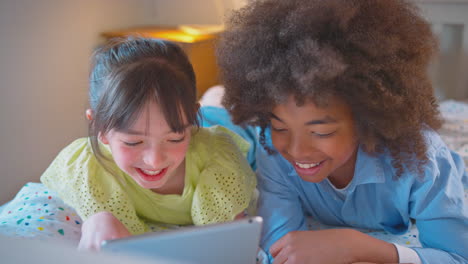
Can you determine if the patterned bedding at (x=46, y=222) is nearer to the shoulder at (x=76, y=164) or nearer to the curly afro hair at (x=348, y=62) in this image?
the shoulder at (x=76, y=164)

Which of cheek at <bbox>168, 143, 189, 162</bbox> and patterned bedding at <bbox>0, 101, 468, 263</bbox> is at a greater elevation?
cheek at <bbox>168, 143, 189, 162</bbox>

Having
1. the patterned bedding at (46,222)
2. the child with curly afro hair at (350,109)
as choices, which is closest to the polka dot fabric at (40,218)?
the patterned bedding at (46,222)

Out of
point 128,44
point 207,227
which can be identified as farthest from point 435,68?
point 207,227

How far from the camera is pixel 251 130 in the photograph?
154 cm

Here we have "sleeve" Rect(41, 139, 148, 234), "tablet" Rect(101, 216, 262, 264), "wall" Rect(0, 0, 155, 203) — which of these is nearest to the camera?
"tablet" Rect(101, 216, 262, 264)

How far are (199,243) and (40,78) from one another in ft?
5.17

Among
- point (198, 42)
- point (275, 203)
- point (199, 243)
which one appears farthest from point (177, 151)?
point (198, 42)

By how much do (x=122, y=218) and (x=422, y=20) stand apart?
2.54 ft

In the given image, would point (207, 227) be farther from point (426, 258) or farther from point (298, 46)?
point (426, 258)

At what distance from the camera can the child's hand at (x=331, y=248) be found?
88 centimetres

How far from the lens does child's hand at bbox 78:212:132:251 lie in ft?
2.96

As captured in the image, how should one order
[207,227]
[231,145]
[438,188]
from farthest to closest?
[231,145], [438,188], [207,227]

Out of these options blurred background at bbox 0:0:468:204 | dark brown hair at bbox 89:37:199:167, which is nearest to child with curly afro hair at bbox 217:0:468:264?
dark brown hair at bbox 89:37:199:167

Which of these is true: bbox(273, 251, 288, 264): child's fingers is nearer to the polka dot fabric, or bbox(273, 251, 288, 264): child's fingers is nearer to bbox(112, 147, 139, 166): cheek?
bbox(112, 147, 139, 166): cheek
